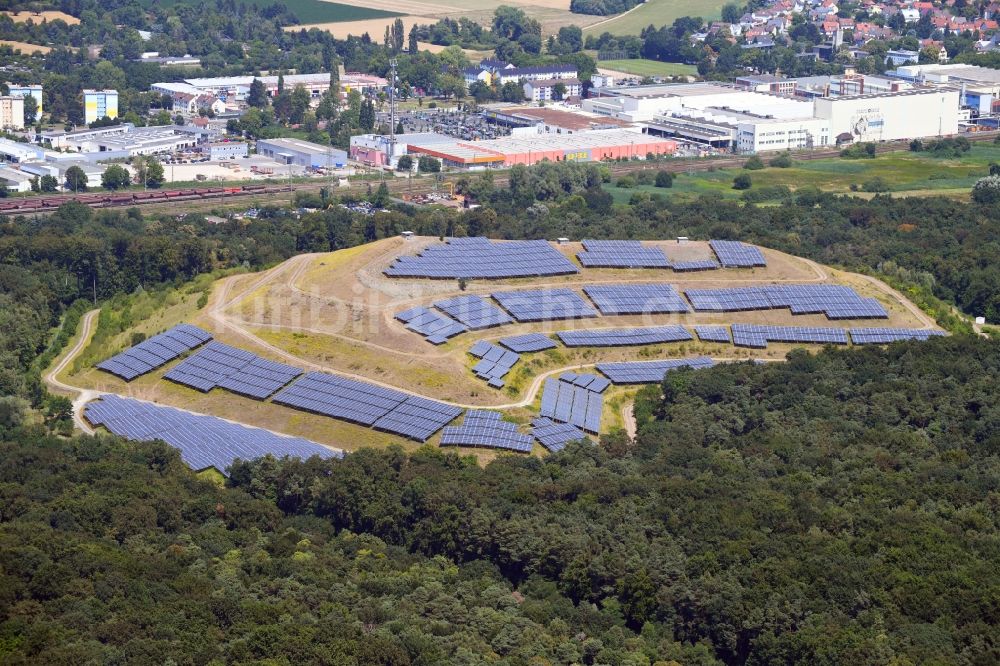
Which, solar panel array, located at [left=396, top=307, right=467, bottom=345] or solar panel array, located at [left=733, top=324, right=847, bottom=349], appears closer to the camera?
solar panel array, located at [left=396, top=307, right=467, bottom=345]

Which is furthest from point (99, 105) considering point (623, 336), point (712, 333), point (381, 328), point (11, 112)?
point (712, 333)

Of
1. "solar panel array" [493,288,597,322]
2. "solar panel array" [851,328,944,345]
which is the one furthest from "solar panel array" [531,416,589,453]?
"solar panel array" [851,328,944,345]

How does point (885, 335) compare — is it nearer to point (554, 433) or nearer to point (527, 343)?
point (527, 343)

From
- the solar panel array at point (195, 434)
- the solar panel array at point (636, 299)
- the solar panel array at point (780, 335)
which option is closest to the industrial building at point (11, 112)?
the solar panel array at point (636, 299)

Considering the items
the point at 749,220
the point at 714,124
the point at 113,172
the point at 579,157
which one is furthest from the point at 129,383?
the point at 714,124

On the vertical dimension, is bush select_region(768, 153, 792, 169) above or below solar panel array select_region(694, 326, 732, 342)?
above

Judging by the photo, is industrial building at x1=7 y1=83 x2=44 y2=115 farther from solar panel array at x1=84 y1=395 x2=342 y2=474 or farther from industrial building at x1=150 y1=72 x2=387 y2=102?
solar panel array at x1=84 y1=395 x2=342 y2=474

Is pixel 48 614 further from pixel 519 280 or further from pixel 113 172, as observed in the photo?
pixel 113 172
